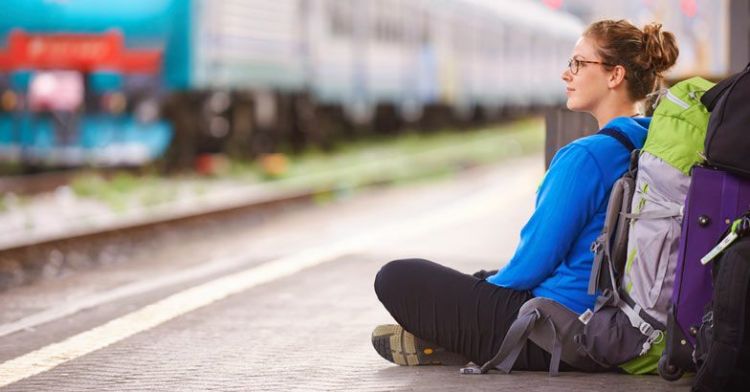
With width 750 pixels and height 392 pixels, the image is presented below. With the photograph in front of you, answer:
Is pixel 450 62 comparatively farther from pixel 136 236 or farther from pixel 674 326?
pixel 674 326

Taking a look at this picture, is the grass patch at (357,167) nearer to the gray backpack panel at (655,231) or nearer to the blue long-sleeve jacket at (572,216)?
the blue long-sleeve jacket at (572,216)

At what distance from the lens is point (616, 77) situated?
13.6ft

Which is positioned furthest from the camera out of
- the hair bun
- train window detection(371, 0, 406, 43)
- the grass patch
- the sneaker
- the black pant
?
train window detection(371, 0, 406, 43)

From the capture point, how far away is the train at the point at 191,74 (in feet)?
49.2

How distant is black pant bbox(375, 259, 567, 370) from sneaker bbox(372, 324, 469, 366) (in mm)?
159

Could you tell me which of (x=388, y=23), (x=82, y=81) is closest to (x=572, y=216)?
(x=82, y=81)

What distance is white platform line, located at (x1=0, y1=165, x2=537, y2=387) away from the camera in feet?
16.6

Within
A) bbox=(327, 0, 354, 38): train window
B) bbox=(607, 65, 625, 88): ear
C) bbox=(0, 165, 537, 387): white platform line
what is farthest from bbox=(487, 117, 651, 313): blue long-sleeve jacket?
bbox=(327, 0, 354, 38): train window

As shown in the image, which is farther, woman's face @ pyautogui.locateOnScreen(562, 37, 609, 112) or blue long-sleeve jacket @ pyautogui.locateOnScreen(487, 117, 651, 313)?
woman's face @ pyautogui.locateOnScreen(562, 37, 609, 112)

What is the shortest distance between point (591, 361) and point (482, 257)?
501 cm

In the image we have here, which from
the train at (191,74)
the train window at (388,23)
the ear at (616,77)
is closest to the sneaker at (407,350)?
the ear at (616,77)

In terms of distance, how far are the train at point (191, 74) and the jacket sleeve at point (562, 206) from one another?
11213mm

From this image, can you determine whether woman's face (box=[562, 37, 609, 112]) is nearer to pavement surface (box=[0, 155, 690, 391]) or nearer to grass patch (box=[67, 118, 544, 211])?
pavement surface (box=[0, 155, 690, 391])

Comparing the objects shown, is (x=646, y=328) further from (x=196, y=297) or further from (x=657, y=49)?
(x=196, y=297)
